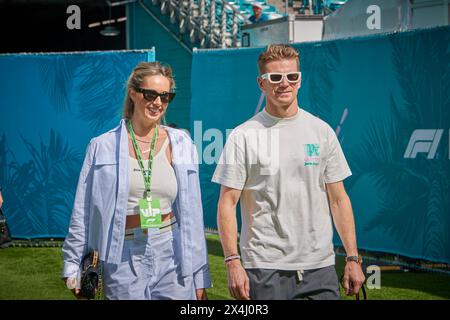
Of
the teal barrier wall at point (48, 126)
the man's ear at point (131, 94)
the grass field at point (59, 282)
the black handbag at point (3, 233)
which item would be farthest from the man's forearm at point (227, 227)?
the teal barrier wall at point (48, 126)

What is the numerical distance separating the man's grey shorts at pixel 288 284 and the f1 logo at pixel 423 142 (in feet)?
14.9

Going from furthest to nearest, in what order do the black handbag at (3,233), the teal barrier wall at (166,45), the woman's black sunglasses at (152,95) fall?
the teal barrier wall at (166,45)
the black handbag at (3,233)
the woman's black sunglasses at (152,95)

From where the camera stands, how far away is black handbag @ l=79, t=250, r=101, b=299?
434 cm

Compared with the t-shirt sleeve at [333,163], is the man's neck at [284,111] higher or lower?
higher

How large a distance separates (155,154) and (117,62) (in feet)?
20.6

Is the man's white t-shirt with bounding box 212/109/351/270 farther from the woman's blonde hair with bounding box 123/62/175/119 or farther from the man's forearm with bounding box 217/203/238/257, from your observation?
the woman's blonde hair with bounding box 123/62/175/119

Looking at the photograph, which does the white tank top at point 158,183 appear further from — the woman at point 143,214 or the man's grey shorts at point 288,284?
the man's grey shorts at point 288,284

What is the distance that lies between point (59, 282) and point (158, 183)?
4.80m

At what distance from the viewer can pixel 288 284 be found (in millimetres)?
4285

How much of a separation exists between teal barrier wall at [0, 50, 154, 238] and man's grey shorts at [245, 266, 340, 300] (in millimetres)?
6676

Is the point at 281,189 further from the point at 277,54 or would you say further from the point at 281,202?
the point at 277,54

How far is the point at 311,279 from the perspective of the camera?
429cm

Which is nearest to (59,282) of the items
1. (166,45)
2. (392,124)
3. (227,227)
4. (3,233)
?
(3,233)

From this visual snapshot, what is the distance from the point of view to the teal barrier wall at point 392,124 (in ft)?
→ 27.9
